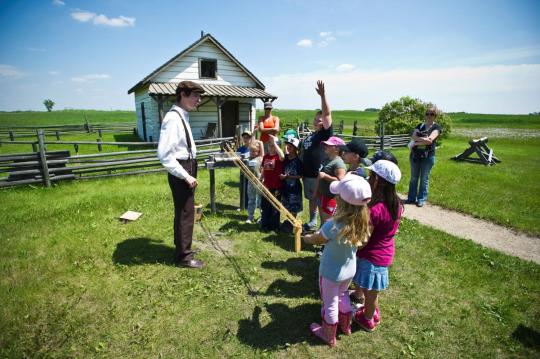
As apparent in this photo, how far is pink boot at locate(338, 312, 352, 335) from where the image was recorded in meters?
3.25

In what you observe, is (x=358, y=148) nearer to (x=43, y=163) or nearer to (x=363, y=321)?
(x=363, y=321)

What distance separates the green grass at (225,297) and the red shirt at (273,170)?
1063 mm

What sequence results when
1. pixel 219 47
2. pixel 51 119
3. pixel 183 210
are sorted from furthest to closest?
pixel 51 119
pixel 219 47
pixel 183 210

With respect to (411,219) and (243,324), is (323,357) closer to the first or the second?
(243,324)

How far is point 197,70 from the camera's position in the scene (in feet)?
55.0

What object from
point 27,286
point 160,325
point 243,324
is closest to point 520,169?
point 243,324

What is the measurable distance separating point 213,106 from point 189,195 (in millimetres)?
14372

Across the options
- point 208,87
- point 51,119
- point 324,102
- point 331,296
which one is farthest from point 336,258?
point 51,119

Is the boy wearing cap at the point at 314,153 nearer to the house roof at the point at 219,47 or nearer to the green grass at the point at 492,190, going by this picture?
the green grass at the point at 492,190

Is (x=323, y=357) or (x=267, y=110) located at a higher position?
(x=267, y=110)

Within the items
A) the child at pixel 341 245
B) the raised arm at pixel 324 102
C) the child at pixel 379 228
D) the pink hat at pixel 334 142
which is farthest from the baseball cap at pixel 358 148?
the child at pixel 341 245

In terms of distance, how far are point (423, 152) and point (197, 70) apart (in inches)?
537

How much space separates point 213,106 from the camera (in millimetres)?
17797

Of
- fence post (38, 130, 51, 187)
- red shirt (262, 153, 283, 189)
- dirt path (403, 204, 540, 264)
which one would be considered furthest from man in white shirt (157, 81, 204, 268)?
fence post (38, 130, 51, 187)
